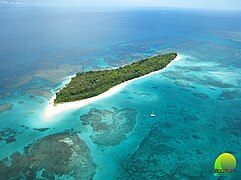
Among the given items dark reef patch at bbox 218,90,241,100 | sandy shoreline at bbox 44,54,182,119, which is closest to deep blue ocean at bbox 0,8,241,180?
dark reef patch at bbox 218,90,241,100

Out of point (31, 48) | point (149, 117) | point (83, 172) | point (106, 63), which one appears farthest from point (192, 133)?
point (31, 48)

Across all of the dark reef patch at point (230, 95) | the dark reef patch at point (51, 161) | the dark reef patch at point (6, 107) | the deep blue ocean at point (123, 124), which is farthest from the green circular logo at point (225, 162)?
the dark reef patch at point (6, 107)

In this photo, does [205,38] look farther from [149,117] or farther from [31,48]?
[149,117]

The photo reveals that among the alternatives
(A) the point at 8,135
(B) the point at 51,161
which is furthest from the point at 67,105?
(B) the point at 51,161

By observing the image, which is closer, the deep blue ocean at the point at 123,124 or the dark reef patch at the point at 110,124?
the deep blue ocean at the point at 123,124

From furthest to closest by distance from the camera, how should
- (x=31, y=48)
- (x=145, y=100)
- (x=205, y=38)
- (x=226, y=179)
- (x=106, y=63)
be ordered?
1. (x=205, y=38)
2. (x=31, y=48)
3. (x=106, y=63)
4. (x=145, y=100)
5. (x=226, y=179)

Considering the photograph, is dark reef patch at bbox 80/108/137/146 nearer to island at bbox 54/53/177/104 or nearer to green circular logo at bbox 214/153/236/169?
island at bbox 54/53/177/104

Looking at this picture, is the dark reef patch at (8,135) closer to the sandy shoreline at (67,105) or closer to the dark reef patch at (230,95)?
the sandy shoreline at (67,105)
